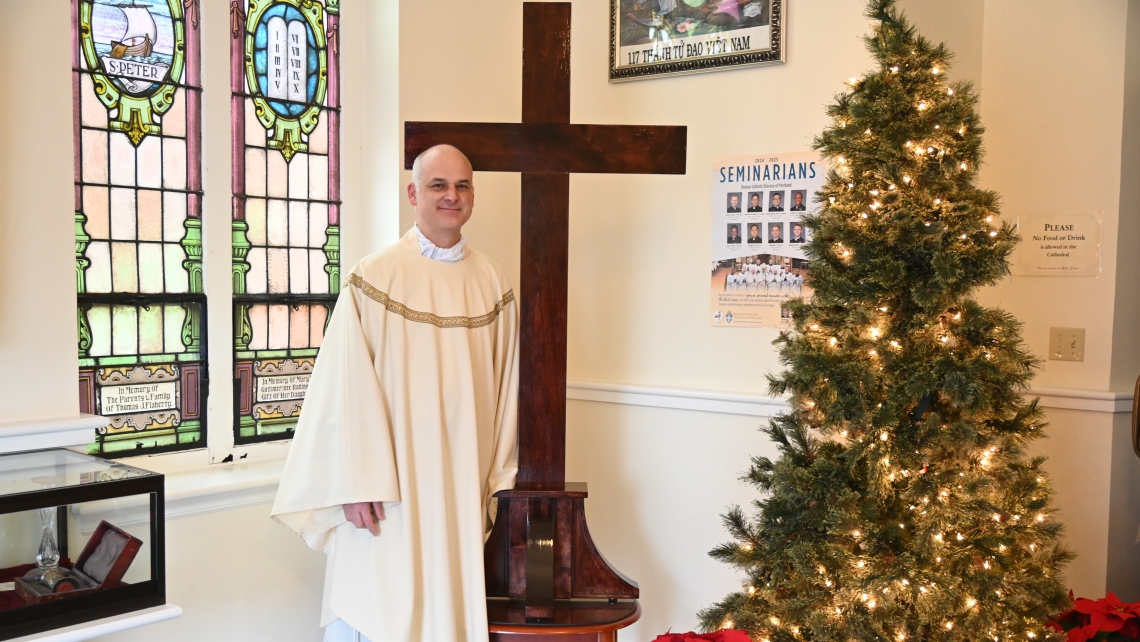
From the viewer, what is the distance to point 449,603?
2594 millimetres

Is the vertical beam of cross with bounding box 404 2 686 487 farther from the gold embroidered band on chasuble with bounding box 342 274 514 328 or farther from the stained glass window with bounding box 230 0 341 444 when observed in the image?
the stained glass window with bounding box 230 0 341 444

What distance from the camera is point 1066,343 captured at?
3324 millimetres

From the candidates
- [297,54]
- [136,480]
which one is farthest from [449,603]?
[297,54]

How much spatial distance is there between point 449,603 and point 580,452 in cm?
117

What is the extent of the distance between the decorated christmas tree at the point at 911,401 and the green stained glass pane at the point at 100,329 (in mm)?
2052

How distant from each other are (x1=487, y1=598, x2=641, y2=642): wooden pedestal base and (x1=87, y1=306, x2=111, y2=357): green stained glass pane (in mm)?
1431

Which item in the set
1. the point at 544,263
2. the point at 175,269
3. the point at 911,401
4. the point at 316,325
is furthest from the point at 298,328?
the point at 911,401

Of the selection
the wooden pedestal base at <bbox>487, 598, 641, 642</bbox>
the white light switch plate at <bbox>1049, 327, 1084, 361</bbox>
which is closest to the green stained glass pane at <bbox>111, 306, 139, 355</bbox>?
the wooden pedestal base at <bbox>487, 598, 641, 642</bbox>

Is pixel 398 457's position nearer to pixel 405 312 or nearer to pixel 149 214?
pixel 405 312

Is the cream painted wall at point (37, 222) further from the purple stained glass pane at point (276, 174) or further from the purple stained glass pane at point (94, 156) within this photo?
the purple stained glass pane at point (276, 174)

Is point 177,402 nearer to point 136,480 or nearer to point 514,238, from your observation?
point 136,480

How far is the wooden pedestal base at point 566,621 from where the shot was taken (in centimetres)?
254

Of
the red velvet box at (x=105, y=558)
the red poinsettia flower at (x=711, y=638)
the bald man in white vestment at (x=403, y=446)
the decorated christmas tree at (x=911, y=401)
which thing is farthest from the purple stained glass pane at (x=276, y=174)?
the red poinsettia flower at (x=711, y=638)

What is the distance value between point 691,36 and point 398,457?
72.1 inches
